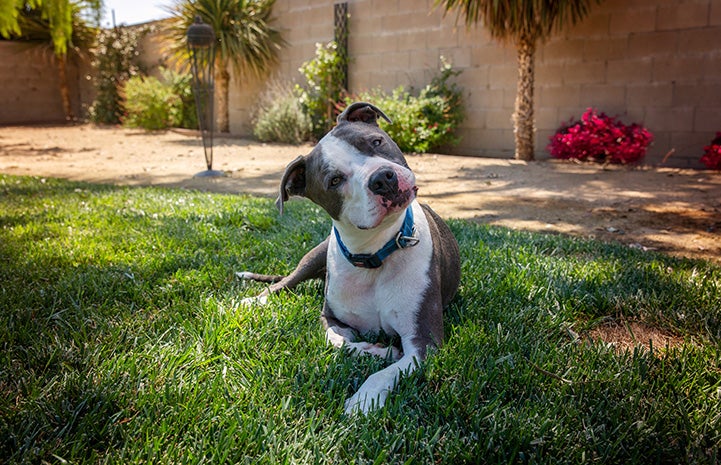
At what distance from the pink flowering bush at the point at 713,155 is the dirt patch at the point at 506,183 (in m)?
0.24

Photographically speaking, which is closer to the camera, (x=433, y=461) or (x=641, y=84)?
(x=433, y=461)

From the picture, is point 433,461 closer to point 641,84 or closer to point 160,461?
point 160,461

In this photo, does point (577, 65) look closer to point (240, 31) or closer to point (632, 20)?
point (632, 20)

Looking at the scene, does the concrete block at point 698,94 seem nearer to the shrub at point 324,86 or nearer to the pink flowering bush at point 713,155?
the pink flowering bush at point 713,155

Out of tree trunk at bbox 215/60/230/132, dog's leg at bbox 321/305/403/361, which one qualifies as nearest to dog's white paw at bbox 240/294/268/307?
dog's leg at bbox 321/305/403/361

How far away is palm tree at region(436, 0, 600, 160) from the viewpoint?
8734mm

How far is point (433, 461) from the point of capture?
1.57 meters

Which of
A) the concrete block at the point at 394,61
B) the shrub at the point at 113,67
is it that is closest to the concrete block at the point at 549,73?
the concrete block at the point at 394,61

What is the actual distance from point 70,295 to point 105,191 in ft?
12.6

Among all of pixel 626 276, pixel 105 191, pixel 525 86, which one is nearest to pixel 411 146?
pixel 525 86

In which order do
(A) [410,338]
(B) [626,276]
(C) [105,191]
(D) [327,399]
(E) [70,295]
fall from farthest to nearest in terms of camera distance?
(C) [105,191] < (B) [626,276] < (E) [70,295] < (A) [410,338] < (D) [327,399]

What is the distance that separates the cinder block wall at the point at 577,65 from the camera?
333 inches

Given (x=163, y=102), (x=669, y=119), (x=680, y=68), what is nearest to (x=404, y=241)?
(x=669, y=119)

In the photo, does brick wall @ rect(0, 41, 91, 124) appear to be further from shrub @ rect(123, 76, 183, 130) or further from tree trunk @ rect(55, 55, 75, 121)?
shrub @ rect(123, 76, 183, 130)
